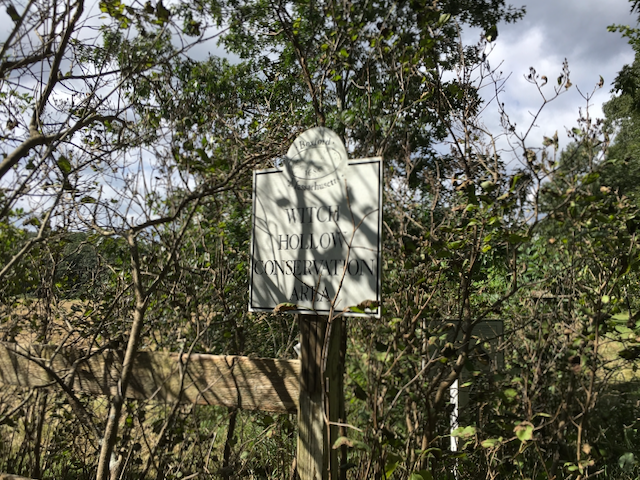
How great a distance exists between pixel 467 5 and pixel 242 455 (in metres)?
12.0

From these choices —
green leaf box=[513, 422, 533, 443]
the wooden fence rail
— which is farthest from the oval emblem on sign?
green leaf box=[513, 422, 533, 443]

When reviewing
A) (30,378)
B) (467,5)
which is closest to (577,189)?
(30,378)

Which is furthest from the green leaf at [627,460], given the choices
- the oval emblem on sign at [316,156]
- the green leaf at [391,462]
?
the oval emblem on sign at [316,156]

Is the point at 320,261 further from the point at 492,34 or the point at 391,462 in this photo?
the point at 492,34

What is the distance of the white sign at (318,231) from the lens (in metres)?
1.57

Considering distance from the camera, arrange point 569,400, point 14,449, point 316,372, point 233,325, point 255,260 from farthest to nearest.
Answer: point 14,449
point 233,325
point 569,400
point 255,260
point 316,372

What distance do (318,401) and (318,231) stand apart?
0.61m

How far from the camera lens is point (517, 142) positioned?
2219 millimetres

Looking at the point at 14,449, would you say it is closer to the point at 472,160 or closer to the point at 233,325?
the point at 233,325

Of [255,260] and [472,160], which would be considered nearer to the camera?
[255,260]

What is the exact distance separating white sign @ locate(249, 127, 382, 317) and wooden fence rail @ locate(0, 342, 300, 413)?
296 millimetres

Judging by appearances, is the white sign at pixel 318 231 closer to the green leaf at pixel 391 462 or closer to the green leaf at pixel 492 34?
the green leaf at pixel 391 462

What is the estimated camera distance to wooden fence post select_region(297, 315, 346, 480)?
1.60m

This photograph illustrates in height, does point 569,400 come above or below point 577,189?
below
